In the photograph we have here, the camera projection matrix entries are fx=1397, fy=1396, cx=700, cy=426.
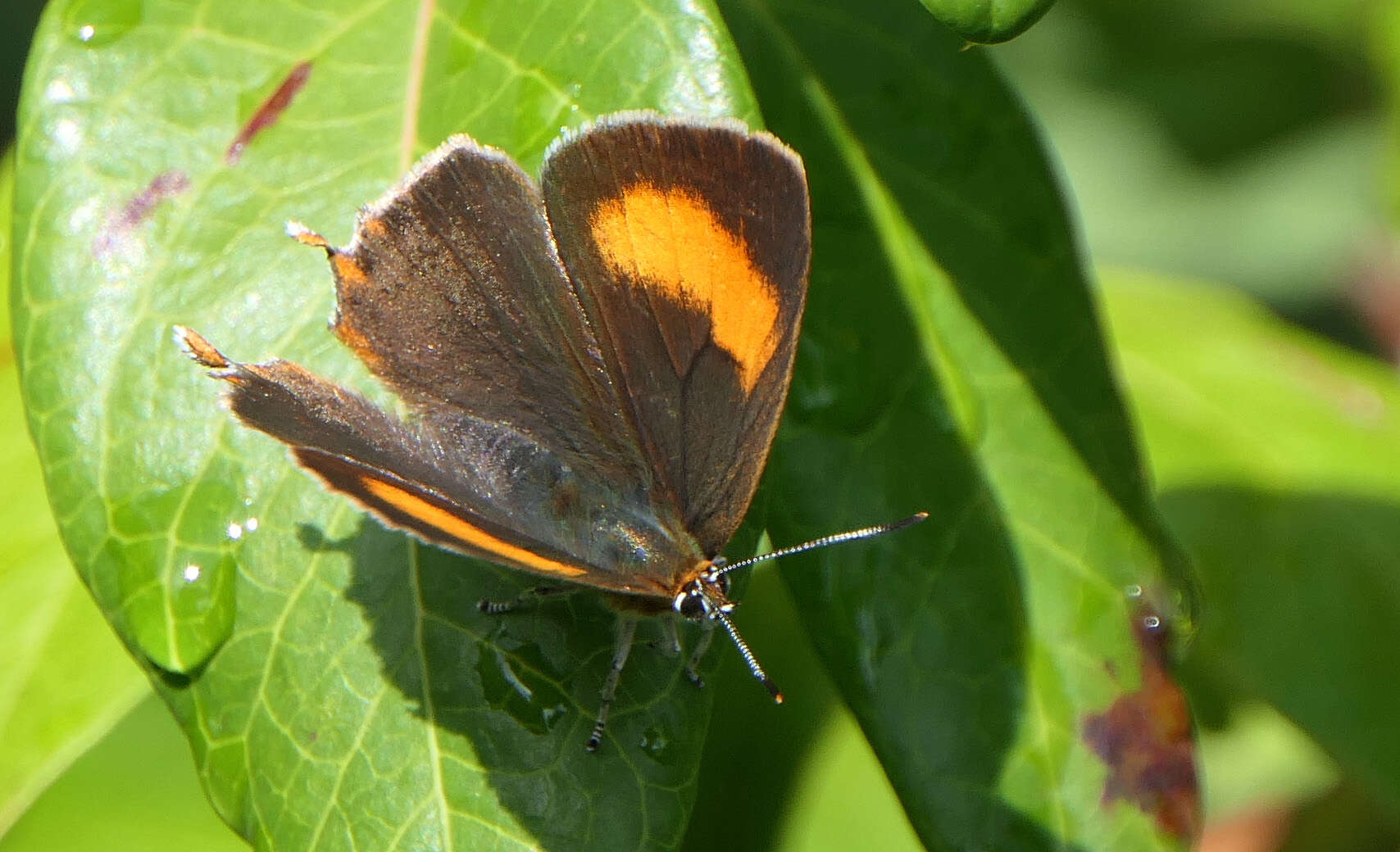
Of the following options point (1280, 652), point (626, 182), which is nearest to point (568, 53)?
point (626, 182)

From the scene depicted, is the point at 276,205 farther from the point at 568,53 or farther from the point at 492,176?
the point at 568,53

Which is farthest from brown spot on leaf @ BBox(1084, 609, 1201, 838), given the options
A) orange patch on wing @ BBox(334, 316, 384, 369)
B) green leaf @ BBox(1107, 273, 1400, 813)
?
orange patch on wing @ BBox(334, 316, 384, 369)

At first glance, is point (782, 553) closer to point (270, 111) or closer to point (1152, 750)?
point (1152, 750)

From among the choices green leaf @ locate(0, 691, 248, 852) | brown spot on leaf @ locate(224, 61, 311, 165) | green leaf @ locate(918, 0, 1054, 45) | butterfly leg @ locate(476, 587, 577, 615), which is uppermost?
brown spot on leaf @ locate(224, 61, 311, 165)

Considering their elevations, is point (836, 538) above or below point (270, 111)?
below

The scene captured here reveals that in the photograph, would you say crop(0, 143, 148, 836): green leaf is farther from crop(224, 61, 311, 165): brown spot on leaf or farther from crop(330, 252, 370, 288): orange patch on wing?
crop(330, 252, 370, 288): orange patch on wing

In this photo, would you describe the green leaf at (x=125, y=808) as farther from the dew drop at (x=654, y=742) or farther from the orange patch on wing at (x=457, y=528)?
the dew drop at (x=654, y=742)

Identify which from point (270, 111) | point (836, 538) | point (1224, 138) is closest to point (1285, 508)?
point (836, 538)
